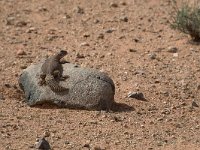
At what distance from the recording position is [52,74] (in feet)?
21.4

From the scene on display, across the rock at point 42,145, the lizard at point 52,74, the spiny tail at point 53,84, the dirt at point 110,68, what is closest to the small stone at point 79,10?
the dirt at point 110,68

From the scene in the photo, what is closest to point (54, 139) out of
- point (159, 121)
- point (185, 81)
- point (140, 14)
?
point (159, 121)

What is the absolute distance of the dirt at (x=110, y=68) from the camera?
5.67 metres

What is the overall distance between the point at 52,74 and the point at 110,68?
133 centimetres

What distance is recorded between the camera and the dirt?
223 inches

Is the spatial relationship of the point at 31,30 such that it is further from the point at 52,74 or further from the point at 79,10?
the point at 52,74

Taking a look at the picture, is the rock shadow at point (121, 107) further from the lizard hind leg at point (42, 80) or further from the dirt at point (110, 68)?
the lizard hind leg at point (42, 80)

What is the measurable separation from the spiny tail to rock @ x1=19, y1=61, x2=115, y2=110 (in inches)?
1.6

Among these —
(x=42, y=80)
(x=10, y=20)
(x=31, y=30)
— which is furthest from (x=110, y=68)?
(x=10, y=20)

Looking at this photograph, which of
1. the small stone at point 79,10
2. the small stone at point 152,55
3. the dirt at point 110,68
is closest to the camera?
the dirt at point 110,68

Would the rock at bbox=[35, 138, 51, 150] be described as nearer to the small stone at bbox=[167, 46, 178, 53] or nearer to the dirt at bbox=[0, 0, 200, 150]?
the dirt at bbox=[0, 0, 200, 150]

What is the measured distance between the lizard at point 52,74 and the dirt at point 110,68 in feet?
0.77

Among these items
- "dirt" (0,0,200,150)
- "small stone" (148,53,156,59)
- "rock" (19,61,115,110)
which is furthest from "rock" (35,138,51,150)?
"small stone" (148,53,156,59)

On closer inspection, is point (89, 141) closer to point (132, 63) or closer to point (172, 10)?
point (132, 63)
